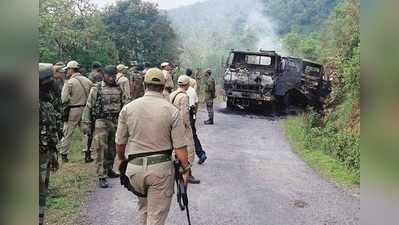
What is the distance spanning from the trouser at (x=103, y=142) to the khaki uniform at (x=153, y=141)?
2.50m

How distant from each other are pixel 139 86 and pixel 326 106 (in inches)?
186

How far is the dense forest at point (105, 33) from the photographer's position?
890 centimetres

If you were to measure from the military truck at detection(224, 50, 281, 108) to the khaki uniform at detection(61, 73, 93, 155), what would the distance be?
659 cm

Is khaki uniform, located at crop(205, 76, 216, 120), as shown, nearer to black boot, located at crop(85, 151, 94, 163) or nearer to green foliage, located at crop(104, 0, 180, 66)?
green foliage, located at crop(104, 0, 180, 66)

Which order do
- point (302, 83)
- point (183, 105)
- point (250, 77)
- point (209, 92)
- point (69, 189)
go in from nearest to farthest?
point (183, 105)
point (69, 189)
point (209, 92)
point (250, 77)
point (302, 83)

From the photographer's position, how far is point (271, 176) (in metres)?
7.21

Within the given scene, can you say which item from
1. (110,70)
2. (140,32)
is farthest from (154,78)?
(140,32)

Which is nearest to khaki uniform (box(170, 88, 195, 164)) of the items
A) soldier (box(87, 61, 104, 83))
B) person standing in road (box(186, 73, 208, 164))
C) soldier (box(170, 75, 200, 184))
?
soldier (box(170, 75, 200, 184))

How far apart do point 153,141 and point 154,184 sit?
1.04 feet

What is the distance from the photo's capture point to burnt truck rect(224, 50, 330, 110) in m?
13.2

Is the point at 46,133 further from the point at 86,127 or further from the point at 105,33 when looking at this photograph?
the point at 105,33

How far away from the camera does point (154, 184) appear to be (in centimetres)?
386

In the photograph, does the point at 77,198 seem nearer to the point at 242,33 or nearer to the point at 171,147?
the point at 171,147
